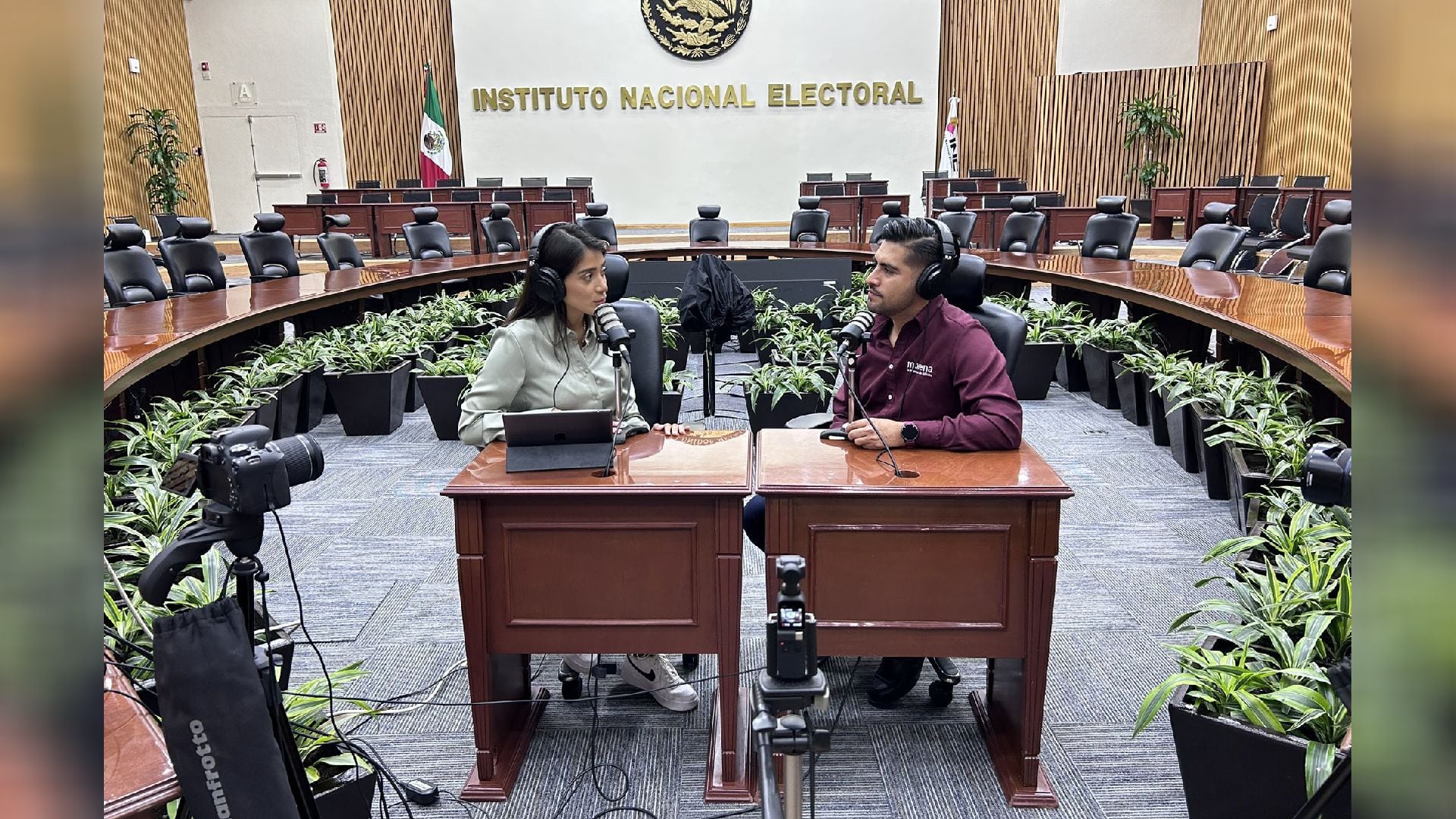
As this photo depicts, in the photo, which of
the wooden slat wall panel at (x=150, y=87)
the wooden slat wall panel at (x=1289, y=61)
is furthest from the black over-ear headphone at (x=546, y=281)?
the wooden slat wall panel at (x=150, y=87)

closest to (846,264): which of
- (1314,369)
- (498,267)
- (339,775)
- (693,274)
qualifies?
(693,274)

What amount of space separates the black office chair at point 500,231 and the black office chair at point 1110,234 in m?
4.41

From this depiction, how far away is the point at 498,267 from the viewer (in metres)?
6.80

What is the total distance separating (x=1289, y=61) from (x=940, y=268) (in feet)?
37.4

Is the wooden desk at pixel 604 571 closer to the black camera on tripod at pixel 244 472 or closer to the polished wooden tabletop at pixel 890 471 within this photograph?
the polished wooden tabletop at pixel 890 471

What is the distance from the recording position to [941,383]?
2.39 meters

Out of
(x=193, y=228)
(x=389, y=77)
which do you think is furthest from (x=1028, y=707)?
(x=389, y=77)

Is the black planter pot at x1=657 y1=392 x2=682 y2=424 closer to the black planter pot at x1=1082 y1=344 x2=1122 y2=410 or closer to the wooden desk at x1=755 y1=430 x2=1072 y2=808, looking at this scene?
the black planter pot at x1=1082 y1=344 x2=1122 y2=410

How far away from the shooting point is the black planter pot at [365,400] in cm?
478

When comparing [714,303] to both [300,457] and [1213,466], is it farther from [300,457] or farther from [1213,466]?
[300,457]

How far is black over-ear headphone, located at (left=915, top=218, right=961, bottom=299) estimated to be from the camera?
7.64 ft
